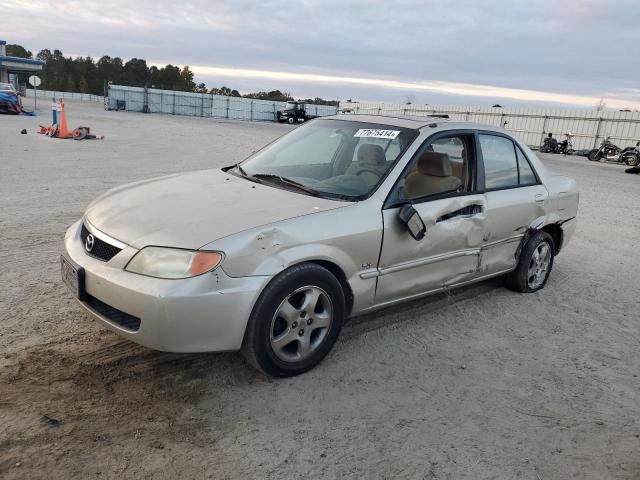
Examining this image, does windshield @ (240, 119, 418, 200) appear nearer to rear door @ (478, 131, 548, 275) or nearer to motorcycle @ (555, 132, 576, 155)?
rear door @ (478, 131, 548, 275)

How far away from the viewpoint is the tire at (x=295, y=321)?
302 centimetres

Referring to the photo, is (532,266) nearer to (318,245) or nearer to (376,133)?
(376,133)

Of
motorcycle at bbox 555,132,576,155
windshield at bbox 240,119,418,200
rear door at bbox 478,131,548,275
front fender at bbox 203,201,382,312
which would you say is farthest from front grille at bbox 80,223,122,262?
motorcycle at bbox 555,132,576,155

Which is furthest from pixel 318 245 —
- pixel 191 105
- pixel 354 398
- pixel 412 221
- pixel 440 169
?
pixel 191 105

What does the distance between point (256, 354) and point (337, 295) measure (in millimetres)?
639

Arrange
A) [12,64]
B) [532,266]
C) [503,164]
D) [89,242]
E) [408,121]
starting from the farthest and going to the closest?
[12,64]
[532,266]
[503,164]
[408,121]
[89,242]

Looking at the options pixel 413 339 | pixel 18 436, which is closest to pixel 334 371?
pixel 413 339

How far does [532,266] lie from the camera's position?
509cm

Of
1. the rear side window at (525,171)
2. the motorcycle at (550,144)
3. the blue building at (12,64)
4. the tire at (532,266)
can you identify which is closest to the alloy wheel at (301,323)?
the tire at (532,266)

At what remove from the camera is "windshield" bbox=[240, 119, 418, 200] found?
3.77 meters

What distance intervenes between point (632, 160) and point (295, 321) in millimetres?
25000

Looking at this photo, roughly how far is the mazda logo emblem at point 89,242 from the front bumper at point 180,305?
0.89 feet

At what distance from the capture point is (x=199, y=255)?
2844mm

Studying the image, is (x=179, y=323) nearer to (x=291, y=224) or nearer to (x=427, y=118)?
(x=291, y=224)
